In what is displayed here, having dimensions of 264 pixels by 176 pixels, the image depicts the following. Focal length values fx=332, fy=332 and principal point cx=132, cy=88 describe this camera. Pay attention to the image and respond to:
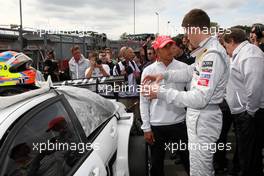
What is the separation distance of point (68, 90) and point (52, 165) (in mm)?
1098

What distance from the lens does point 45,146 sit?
6.77 feet

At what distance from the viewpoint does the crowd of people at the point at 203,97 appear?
269 centimetres

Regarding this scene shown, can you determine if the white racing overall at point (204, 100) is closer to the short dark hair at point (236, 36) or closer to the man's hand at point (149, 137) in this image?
the man's hand at point (149, 137)

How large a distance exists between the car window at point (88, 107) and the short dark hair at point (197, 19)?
1184 mm

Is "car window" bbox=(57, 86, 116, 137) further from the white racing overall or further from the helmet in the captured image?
the white racing overall

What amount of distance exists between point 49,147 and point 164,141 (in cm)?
184

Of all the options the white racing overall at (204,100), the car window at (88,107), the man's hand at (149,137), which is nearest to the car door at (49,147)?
the car window at (88,107)

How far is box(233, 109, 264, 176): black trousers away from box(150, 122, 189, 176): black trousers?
2.41 feet

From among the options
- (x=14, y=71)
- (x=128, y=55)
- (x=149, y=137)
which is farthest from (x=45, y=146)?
(x=128, y=55)

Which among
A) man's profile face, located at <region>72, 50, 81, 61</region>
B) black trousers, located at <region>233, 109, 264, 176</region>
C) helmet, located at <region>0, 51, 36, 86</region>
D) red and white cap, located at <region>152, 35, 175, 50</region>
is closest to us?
helmet, located at <region>0, 51, 36, 86</region>

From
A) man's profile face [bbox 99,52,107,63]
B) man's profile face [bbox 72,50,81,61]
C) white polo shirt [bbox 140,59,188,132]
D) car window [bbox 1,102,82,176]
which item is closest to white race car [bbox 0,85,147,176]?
car window [bbox 1,102,82,176]

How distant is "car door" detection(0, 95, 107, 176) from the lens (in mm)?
1712

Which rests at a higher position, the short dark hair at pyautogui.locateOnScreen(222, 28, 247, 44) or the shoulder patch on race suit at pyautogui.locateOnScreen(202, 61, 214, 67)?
the short dark hair at pyautogui.locateOnScreen(222, 28, 247, 44)

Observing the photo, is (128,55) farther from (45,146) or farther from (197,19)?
(45,146)
